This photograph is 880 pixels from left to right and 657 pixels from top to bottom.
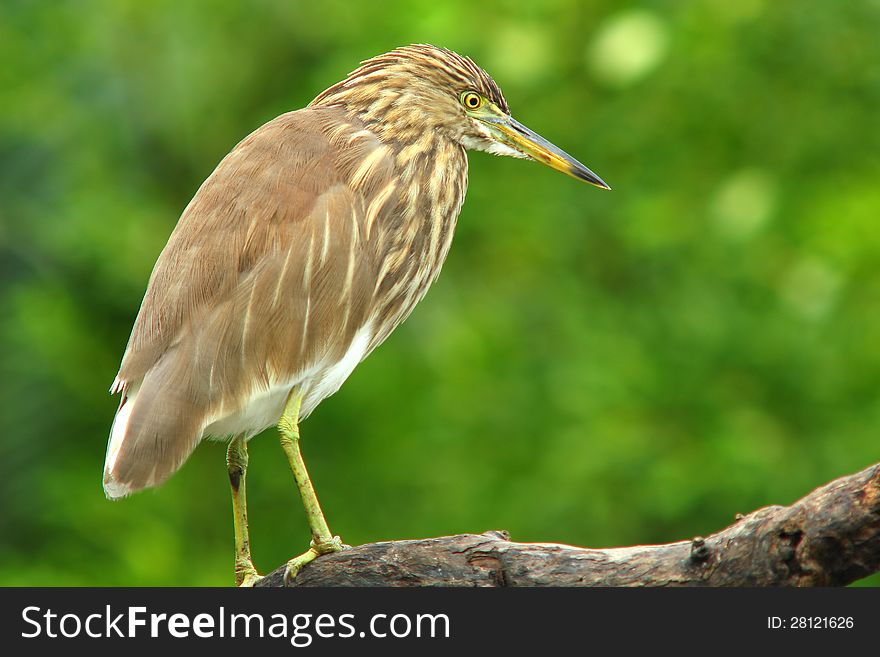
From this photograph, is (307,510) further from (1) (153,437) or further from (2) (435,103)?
(2) (435,103)

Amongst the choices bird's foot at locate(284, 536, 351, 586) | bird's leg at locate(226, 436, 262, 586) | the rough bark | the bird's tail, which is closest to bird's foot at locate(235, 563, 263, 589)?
bird's leg at locate(226, 436, 262, 586)

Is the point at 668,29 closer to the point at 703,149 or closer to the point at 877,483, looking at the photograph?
the point at 703,149

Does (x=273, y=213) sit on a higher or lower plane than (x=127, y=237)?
lower

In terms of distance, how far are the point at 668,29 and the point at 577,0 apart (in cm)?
76

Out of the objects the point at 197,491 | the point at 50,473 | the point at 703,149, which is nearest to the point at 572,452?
the point at 703,149

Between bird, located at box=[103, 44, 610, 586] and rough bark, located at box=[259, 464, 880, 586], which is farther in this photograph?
bird, located at box=[103, 44, 610, 586]

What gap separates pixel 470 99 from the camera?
3.88 metres

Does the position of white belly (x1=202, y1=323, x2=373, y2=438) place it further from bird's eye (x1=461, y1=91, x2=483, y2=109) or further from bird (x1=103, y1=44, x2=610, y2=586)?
bird's eye (x1=461, y1=91, x2=483, y2=109)

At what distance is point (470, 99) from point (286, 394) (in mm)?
1131

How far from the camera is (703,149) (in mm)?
6066

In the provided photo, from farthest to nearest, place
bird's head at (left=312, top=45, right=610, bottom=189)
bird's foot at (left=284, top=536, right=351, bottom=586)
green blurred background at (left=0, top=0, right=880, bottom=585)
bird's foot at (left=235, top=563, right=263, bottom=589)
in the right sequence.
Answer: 1. green blurred background at (left=0, top=0, right=880, bottom=585)
2. bird's head at (left=312, top=45, right=610, bottom=189)
3. bird's foot at (left=235, top=563, right=263, bottom=589)
4. bird's foot at (left=284, top=536, right=351, bottom=586)

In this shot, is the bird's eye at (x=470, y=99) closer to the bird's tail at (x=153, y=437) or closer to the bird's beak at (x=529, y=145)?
the bird's beak at (x=529, y=145)

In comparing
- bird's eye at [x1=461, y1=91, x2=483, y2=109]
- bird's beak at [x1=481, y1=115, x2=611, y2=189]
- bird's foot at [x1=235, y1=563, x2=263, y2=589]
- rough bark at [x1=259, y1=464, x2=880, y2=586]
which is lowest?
rough bark at [x1=259, y1=464, x2=880, y2=586]

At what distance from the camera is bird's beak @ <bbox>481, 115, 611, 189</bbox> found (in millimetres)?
3906
